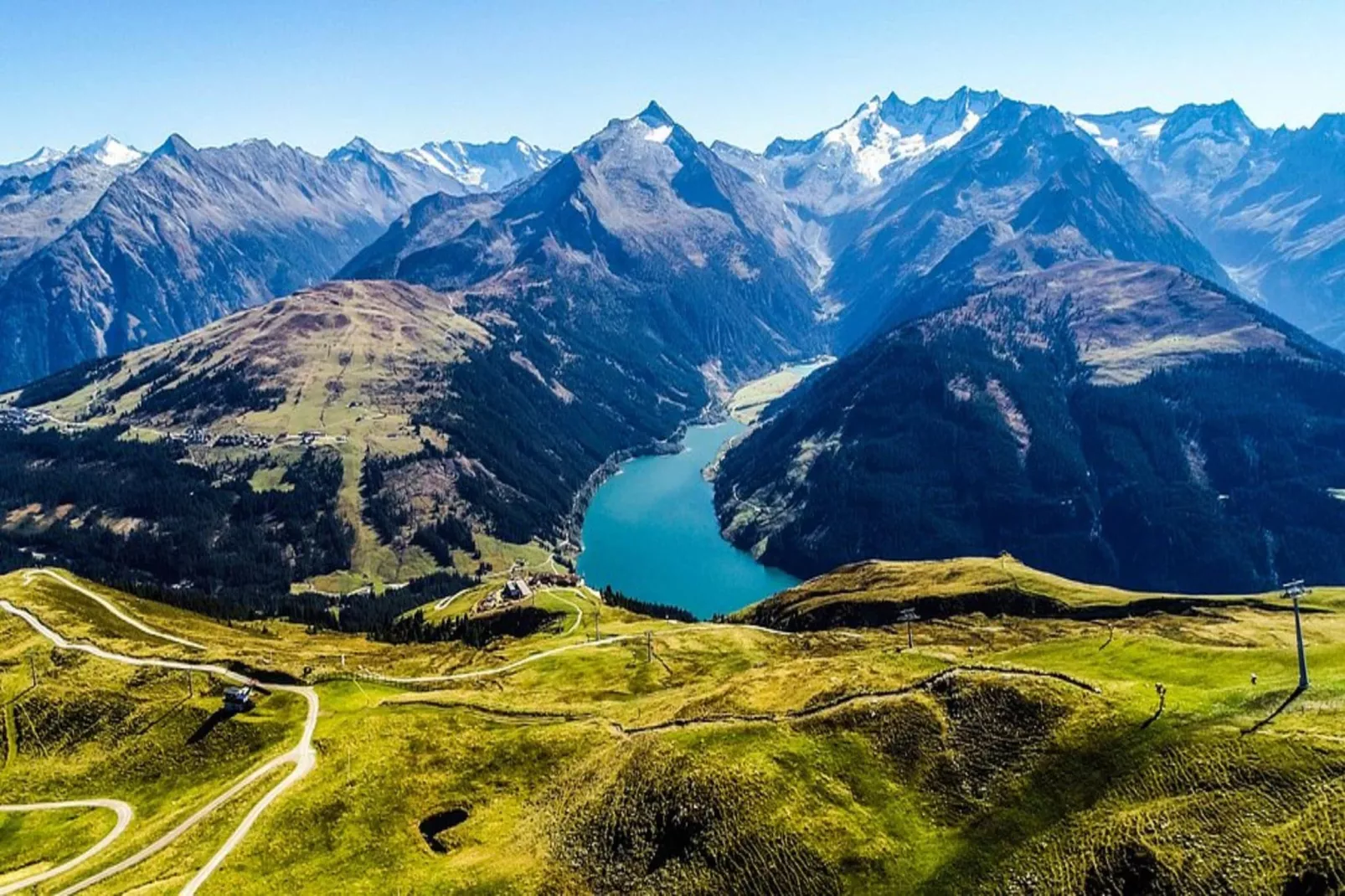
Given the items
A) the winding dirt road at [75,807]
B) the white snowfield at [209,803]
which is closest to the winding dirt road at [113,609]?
the white snowfield at [209,803]

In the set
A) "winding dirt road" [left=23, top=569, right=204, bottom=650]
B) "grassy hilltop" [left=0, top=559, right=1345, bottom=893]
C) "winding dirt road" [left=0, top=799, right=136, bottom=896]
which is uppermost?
"winding dirt road" [left=23, top=569, right=204, bottom=650]

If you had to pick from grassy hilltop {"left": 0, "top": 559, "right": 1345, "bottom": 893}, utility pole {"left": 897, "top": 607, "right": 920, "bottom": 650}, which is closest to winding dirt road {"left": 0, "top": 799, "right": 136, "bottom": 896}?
grassy hilltop {"left": 0, "top": 559, "right": 1345, "bottom": 893}

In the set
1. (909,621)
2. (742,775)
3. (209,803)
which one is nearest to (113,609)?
(209,803)

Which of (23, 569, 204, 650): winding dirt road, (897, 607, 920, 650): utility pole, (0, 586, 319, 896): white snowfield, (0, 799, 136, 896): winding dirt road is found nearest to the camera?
(0, 586, 319, 896): white snowfield

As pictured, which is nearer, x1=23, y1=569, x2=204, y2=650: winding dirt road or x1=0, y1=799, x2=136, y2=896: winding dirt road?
x1=0, y1=799, x2=136, y2=896: winding dirt road

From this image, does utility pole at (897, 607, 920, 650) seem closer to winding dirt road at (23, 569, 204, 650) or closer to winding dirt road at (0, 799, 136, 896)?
winding dirt road at (0, 799, 136, 896)

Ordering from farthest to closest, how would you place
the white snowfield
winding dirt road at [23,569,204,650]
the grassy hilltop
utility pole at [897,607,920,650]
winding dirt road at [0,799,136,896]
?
1. winding dirt road at [23,569,204,650]
2. utility pole at [897,607,920,650]
3. winding dirt road at [0,799,136,896]
4. the white snowfield
5. the grassy hilltop

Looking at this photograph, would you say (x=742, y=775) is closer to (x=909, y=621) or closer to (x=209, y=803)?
(x=209, y=803)

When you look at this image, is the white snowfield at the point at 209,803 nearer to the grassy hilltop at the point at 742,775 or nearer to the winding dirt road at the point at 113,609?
the grassy hilltop at the point at 742,775

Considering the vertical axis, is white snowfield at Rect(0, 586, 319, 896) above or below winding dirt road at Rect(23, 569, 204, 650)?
below
